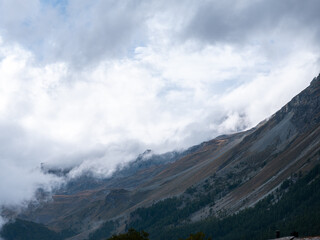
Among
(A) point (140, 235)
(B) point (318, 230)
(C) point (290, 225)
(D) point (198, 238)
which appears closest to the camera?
(D) point (198, 238)

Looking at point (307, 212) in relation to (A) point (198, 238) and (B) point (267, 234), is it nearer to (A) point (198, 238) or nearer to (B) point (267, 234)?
(B) point (267, 234)

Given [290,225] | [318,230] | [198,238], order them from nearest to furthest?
[198,238]
[318,230]
[290,225]

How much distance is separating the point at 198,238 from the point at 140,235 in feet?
52.8

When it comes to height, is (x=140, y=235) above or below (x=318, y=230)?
above

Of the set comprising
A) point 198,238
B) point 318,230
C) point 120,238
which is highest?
point 120,238

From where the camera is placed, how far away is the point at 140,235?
94.4 meters

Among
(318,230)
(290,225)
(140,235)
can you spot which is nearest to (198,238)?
(140,235)

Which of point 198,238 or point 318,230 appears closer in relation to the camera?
point 198,238

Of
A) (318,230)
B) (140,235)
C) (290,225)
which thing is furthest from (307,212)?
(140,235)

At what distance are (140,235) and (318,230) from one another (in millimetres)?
98727

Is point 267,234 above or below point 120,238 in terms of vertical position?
below

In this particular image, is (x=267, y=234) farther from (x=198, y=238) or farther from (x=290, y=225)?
(x=198, y=238)

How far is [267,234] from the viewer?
198125 millimetres

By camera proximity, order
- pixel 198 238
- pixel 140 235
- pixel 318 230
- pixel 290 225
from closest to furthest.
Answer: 1. pixel 198 238
2. pixel 140 235
3. pixel 318 230
4. pixel 290 225
